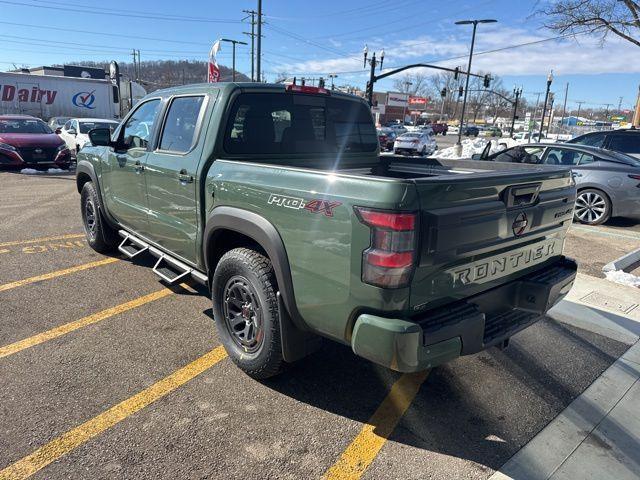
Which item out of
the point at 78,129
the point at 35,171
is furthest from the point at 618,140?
the point at 78,129

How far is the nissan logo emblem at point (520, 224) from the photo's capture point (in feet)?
8.93

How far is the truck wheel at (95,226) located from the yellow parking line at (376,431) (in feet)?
13.7

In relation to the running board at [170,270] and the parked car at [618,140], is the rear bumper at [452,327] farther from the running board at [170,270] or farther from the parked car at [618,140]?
the parked car at [618,140]

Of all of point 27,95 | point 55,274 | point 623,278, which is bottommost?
point 55,274

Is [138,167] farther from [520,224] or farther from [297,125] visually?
[520,224]

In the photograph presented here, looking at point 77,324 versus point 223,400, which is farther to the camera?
point 77,324

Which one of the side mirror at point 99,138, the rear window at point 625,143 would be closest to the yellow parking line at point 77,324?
the side mirror at point 99,138

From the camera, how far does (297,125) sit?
3.89 m

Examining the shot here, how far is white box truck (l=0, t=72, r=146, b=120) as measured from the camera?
81.6ft

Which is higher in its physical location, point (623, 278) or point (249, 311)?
point (249, 311)

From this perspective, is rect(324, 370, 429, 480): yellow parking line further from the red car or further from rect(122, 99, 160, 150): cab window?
the red car

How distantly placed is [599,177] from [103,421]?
887cm

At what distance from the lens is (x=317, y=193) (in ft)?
8.12

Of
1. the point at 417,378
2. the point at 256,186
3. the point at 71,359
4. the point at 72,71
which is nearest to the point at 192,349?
the point at 71,359
